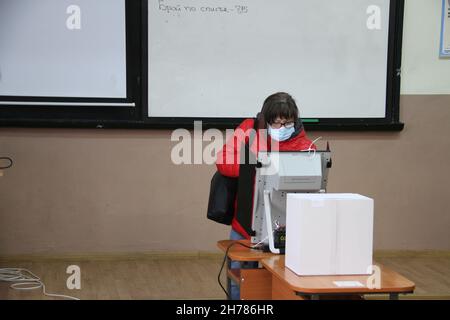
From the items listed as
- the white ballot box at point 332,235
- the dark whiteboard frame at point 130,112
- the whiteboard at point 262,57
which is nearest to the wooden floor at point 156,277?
the dark whiteboard frame at point 130,112

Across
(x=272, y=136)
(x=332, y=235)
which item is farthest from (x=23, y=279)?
(x=332, y=235)

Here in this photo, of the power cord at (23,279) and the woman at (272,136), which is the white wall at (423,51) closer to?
the woman at (272,136)

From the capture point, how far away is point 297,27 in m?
5.15

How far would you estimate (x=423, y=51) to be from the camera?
17.6 feet

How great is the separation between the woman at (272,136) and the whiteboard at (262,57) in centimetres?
190

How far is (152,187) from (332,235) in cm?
268

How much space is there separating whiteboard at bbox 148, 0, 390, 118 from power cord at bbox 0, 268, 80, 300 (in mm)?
1430

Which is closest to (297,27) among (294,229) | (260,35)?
(260,35)

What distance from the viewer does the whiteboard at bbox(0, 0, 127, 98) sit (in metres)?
4.85
